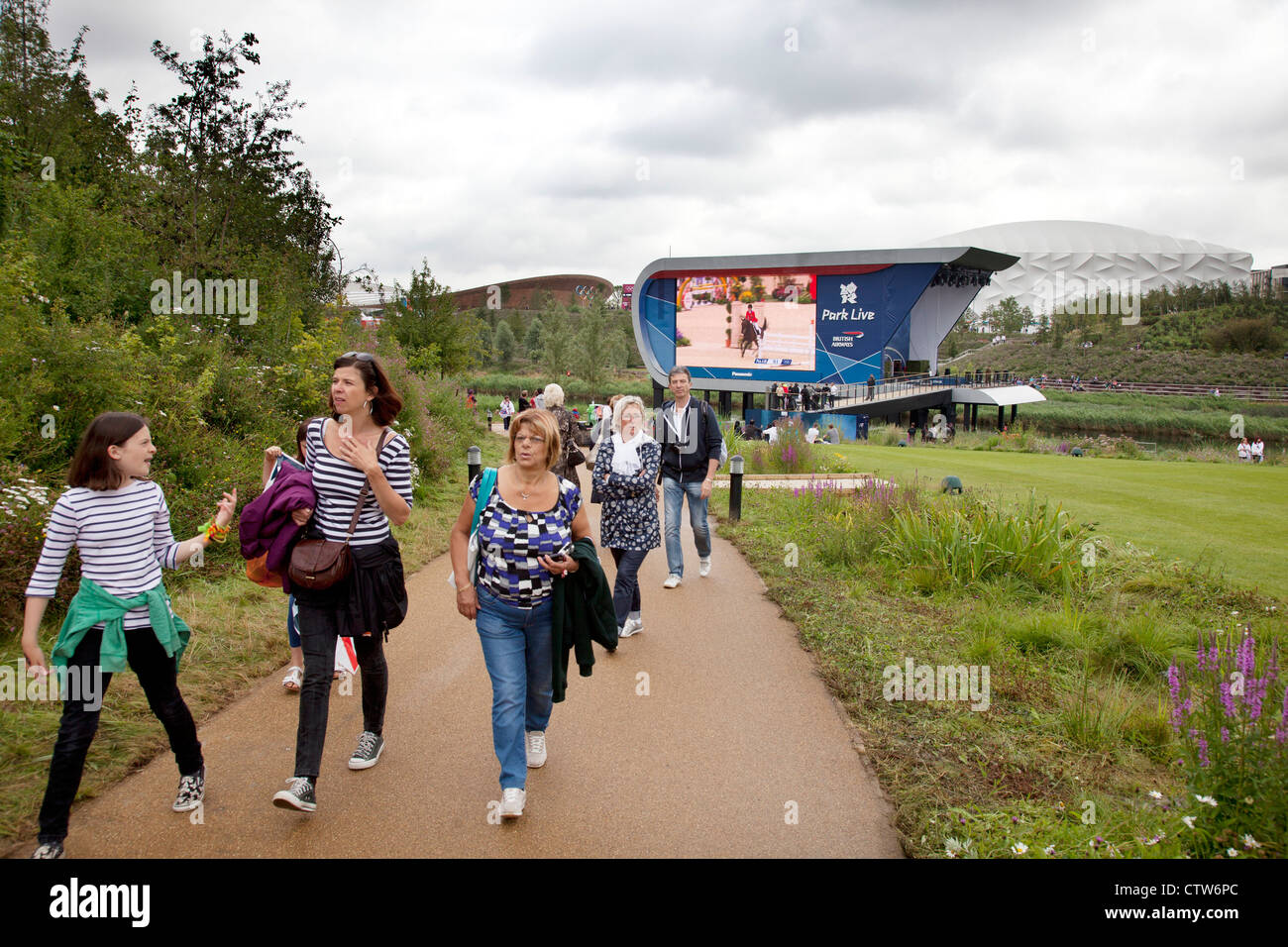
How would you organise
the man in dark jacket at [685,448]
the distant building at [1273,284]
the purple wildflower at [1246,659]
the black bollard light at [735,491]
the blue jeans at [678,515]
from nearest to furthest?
the purple wildflower at [1246,659]
the man in dark jacket at [685,448]
the blue jeans at [678,515]
the black bollard light at [735,491]
the distant building at [1273,284]

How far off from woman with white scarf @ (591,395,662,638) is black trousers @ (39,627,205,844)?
3.23 meters

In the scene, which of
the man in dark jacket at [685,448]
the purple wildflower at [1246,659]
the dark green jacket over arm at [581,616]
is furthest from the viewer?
the man in dark jacket at [685,448]

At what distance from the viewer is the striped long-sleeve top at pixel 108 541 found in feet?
10.5

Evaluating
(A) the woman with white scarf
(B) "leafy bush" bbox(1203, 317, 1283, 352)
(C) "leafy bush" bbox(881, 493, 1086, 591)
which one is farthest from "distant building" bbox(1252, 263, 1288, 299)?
(A) the woman with white scarf

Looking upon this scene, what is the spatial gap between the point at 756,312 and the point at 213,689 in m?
39.7

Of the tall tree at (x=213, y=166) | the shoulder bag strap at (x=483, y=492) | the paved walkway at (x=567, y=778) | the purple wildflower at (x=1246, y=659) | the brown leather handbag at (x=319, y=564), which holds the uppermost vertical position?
the tall tree at (x=213, y=166)

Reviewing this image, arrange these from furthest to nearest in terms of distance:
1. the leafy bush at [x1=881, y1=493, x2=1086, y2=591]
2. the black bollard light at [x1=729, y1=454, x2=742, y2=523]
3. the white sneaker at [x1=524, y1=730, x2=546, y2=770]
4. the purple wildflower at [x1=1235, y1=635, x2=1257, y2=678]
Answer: the black bollard light at [x1=729, y1=454, x2=742, y2=523], the leafy bush at [x1=881, y1=493, x2=1086, y2=591], the white sneaker at [x1=524, y1=730, x2=546, y2=770], the purple wildflower at [x1=1235, y1=635, x2=1257, y2=678]

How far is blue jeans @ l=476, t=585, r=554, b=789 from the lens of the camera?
364 cm

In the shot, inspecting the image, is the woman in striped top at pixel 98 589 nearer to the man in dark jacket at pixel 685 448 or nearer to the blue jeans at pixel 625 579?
the blue jeans at pixel 625 579

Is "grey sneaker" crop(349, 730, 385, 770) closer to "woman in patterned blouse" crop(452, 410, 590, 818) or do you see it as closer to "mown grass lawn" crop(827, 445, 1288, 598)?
"woman in patterned blouse" crop(452, 410, 590, 818)

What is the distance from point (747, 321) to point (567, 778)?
40.3 metres

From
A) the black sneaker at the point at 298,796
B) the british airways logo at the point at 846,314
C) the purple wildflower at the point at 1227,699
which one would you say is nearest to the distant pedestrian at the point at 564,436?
the black sneaker at the point at 298,796

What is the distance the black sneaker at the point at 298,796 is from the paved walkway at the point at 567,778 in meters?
0.11

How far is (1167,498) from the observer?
40.2 feet
